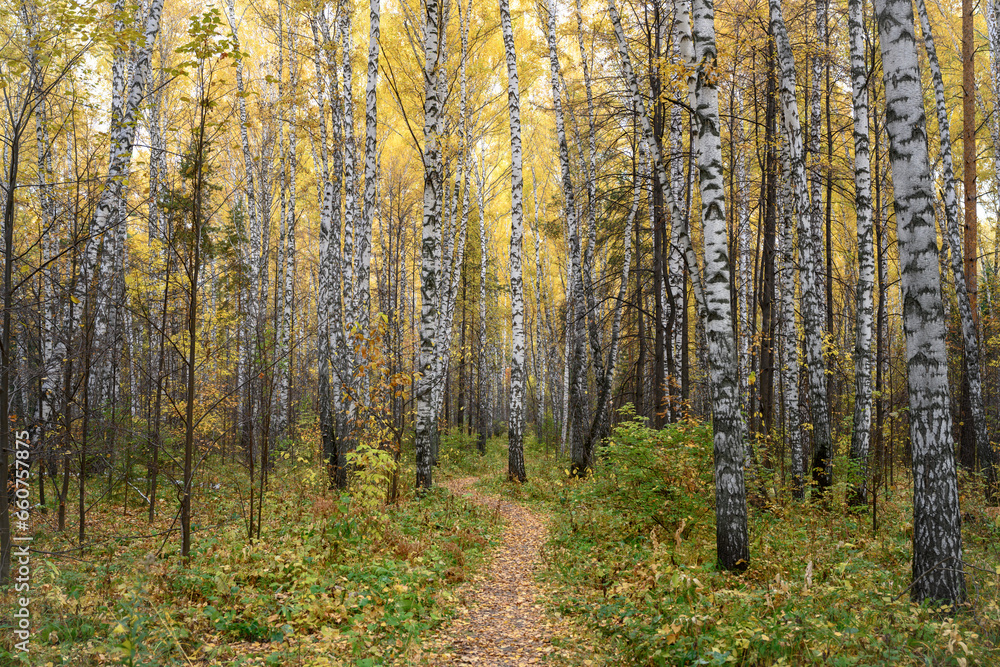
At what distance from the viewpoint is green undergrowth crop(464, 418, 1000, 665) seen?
136 inches

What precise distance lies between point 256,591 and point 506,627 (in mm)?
2362

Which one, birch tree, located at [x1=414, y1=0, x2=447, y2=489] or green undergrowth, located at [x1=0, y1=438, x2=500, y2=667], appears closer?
green undergrowth, located at [x1=0, y1=438, x2=500, y2=667]

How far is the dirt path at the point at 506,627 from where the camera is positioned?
421 centimetres

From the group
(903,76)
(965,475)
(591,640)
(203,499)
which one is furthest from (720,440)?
(203,499)

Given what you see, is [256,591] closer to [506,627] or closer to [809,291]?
[506,627]

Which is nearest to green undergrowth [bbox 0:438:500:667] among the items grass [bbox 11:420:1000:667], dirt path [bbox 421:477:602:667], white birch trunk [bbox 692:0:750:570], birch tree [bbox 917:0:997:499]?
grass [bbox 11:420:1000:667]

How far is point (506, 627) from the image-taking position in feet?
16.2

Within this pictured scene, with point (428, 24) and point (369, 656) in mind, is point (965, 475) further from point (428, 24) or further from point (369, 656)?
point (428, 24)

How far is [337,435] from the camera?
10797mm

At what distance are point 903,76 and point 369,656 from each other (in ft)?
20.6

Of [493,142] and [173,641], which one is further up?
[493,142]

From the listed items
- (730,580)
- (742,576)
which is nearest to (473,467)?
(742,576)

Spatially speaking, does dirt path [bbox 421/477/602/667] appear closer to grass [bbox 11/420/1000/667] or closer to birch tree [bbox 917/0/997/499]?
grass [bbox 11/420/1000/667]

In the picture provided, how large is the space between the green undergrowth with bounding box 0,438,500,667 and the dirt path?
22cm
